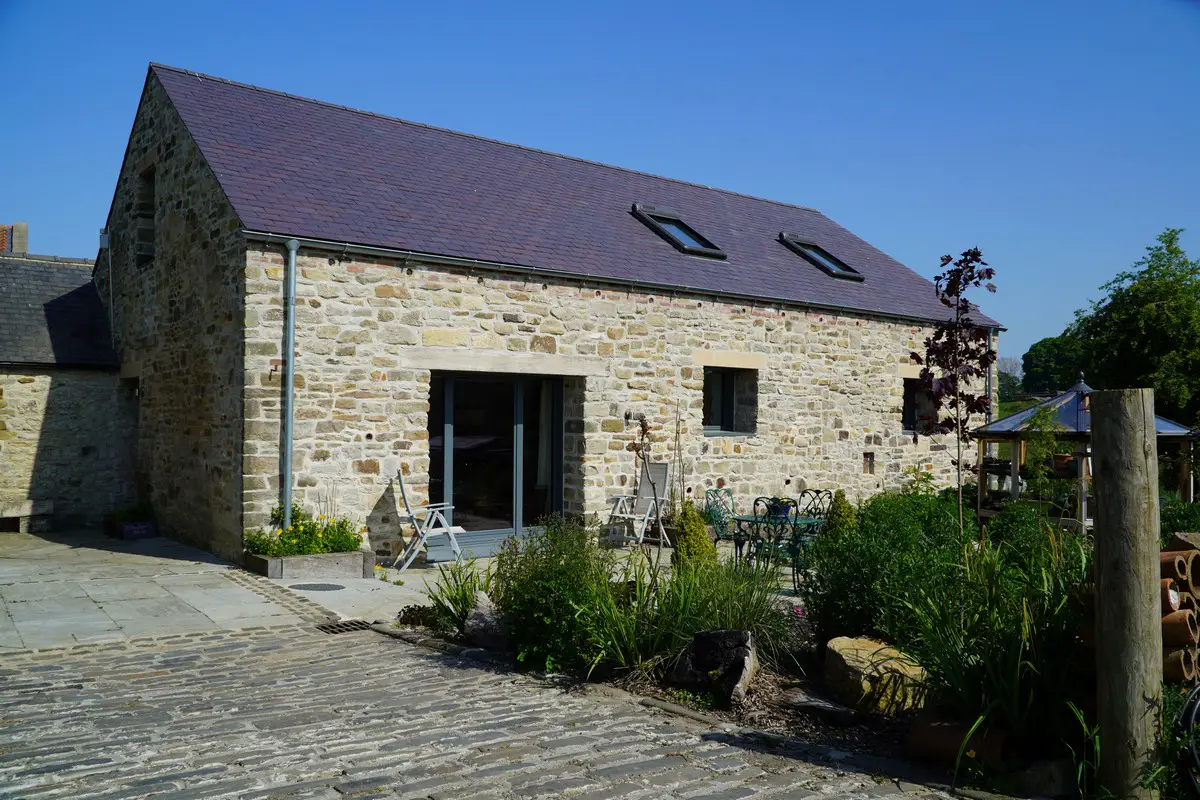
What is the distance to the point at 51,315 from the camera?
1300cm

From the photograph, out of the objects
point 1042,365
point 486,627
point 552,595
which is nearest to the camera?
point 552,595

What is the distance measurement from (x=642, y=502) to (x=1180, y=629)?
7.87m

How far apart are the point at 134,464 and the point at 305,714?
9.45m

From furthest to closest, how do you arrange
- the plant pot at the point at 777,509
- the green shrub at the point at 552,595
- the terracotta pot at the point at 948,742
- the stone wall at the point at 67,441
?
the stone wall at the point at 67,441
the plant pot at the point at 777,509
the green shrub at the point at 552,595
the terracotta pot at the point at 948,742

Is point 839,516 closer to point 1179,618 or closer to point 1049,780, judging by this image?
point 1179,618

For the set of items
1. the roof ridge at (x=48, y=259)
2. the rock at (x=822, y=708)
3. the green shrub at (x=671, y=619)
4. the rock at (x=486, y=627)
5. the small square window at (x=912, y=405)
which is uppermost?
the roof ridge at (x=48, y=259)

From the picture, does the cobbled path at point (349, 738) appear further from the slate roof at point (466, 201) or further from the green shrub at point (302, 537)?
the slate roof at point (466, 201)

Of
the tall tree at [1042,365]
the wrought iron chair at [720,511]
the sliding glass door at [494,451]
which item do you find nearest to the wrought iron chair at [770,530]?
the wrought iron chair at [720,511]

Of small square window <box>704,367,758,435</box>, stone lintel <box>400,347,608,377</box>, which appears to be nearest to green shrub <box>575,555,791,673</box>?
stone lintel <box>400,347,608,377</box>

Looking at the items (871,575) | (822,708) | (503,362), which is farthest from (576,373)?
(822,708)

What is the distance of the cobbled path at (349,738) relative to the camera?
145 inches

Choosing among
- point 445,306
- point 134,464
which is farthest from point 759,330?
point 134,464

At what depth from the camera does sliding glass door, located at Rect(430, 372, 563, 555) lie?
1030 cm

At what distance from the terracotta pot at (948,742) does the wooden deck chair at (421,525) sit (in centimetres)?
564
